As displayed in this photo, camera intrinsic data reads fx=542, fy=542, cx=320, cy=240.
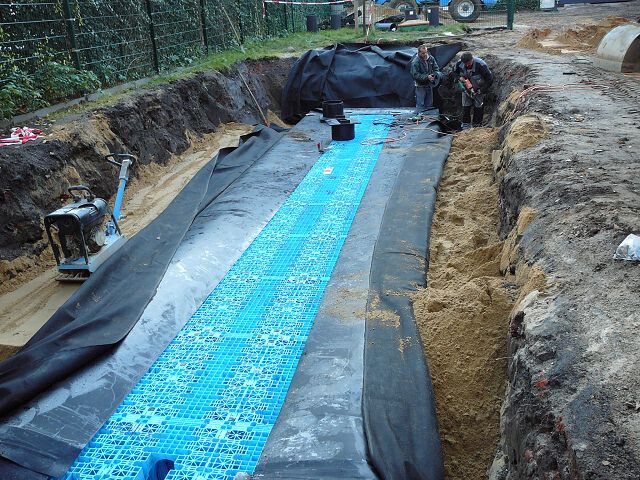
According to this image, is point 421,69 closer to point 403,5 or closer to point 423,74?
point 423,74

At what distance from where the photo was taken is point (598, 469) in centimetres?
173

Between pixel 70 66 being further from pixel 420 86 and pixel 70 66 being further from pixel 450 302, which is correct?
pixel 450 302

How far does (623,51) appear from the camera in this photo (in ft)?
25.9

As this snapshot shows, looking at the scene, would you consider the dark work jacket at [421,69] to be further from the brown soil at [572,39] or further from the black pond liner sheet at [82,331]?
the black pond liner sheet at [82,331]

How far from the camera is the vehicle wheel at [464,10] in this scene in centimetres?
1755

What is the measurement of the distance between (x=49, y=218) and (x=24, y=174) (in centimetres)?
140

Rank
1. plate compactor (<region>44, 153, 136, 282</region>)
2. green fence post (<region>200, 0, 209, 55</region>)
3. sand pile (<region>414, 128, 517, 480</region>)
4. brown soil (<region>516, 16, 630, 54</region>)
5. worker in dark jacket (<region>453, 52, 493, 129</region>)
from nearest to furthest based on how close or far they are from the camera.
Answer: sand pile (<region>414, 128, 517, 480</region>) → plate compactor (<region>44, 153, 136, 282</region>) → worker in dark jacket (<region>453, 52, 493, 129</region>) → brown soil (<region>516, 16, 630, 54</region>) → green fence post (<region>200, 0, 209, 55</region>)

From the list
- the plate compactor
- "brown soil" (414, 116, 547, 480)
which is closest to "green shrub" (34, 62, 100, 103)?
the plate compactor

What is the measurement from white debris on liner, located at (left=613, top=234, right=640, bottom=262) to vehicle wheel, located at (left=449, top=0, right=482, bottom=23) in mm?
16596

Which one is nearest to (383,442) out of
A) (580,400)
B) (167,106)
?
(580,400)

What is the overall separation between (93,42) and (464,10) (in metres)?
12.7

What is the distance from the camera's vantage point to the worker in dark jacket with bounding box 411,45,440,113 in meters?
10.3

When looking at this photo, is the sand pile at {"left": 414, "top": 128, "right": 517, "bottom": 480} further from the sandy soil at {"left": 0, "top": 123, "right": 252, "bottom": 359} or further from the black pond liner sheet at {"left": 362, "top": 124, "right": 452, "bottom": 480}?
the sandy soil at {"left": 0, "top": 123, "right": 252, "bottom": 359}

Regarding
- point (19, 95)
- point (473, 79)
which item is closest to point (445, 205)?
point (473, 79)
